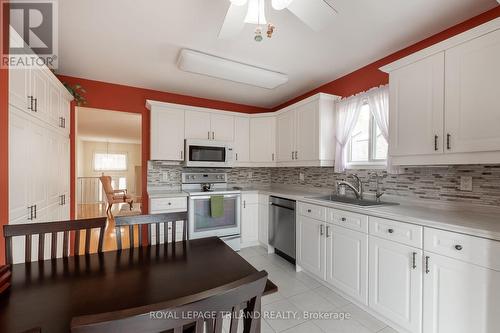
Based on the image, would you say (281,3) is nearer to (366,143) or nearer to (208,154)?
(366,143)

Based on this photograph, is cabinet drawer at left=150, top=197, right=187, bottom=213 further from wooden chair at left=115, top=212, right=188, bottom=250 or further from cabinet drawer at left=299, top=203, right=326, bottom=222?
cabinet drawer at left=299, top=203, right=326, bottom=222

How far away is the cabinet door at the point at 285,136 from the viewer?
3355mm

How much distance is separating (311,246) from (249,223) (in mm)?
1208

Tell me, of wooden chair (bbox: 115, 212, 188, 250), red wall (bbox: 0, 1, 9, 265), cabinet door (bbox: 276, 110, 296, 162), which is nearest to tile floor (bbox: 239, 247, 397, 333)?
wooden chair (bbox: 115, 212, 188, 250)

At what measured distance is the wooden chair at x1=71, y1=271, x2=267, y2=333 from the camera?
0.46 m

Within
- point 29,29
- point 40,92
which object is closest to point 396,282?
point 40,92

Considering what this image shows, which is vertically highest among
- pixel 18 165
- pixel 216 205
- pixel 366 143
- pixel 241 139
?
pixel 241 139

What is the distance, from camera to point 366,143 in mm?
2678

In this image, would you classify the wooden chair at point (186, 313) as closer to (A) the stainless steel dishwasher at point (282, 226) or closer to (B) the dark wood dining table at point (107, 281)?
(B) the dark wood dining table at point (107, 281)

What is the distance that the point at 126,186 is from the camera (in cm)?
952

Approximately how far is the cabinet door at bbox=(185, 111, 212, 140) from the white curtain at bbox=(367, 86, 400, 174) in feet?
7.44

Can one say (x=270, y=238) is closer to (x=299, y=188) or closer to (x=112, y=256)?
(x=299, y=188)

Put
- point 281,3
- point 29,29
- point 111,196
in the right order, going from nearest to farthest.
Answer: point 281,3 < point 29,29 < point 111,196

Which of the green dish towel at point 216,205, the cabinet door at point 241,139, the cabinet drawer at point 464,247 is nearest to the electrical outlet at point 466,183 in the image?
the cabinet drawer at point 464,247
